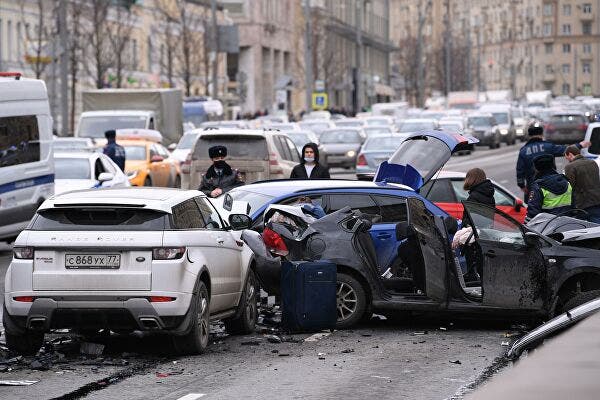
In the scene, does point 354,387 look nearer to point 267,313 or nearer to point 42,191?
point 267,313

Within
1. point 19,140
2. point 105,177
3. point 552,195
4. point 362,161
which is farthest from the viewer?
point 362,161

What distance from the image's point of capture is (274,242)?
41.1 ft

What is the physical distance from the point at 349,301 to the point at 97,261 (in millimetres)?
2800

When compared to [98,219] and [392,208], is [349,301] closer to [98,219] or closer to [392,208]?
[392,208]

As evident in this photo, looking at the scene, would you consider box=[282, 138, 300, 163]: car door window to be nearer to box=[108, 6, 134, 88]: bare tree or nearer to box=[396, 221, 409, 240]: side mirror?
box=[396, 221, 409, 240]: side mirror

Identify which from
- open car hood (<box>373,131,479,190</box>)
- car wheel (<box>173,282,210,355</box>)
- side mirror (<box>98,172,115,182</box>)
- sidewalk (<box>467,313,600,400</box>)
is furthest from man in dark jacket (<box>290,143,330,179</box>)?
sidewalk (<box>467,313,600,400</box>)

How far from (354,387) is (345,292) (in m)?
3.32

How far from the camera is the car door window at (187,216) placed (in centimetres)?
1080

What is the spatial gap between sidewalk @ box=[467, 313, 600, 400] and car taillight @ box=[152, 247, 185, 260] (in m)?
7.39

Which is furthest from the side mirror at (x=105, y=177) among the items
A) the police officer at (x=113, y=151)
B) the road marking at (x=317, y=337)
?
the road marking at (x=317, y=337)

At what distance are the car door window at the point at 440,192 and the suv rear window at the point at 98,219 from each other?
9363mm

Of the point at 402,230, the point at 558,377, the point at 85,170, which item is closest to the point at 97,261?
the point at 402,230

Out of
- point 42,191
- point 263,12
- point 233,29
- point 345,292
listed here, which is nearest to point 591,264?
point 345,292

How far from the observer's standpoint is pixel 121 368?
10.3 m
